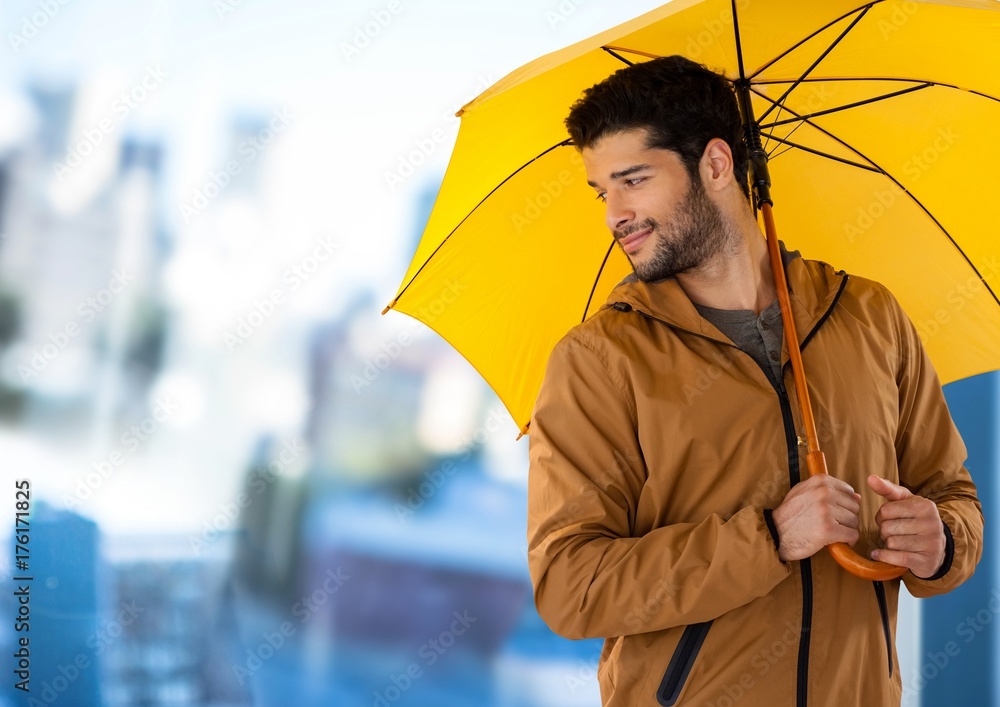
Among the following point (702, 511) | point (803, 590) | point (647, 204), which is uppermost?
point (647, 204)

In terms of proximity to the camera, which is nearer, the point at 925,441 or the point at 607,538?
the point at 607,538

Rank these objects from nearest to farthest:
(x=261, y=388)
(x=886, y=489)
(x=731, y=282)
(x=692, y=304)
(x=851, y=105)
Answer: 1. (x=886, y=489)
2. (x=692, y=304)
3. (x=731, y=282)
4. (x=851, y=105)
5. (x=261, y=388)

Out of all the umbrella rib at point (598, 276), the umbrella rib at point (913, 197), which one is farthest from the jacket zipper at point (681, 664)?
A: the umbrella rib at point (913, 197)

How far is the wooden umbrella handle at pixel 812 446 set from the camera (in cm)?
135

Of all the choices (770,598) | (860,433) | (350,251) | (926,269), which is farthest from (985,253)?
(350,251)

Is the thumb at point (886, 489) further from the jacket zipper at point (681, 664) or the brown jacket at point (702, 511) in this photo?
the jacket zipper at point (681, 664)

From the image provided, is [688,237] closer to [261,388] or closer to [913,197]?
[913,197]

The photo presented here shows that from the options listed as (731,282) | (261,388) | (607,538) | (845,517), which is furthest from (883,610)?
(261,388)

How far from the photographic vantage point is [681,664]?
1.39m

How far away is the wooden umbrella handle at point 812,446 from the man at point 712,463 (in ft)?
0.07

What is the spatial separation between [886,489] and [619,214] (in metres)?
0.57

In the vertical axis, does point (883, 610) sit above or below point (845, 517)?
below

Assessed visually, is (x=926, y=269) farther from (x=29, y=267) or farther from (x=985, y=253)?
(x=29, y=267)

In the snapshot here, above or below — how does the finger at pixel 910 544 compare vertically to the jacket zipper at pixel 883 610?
above
